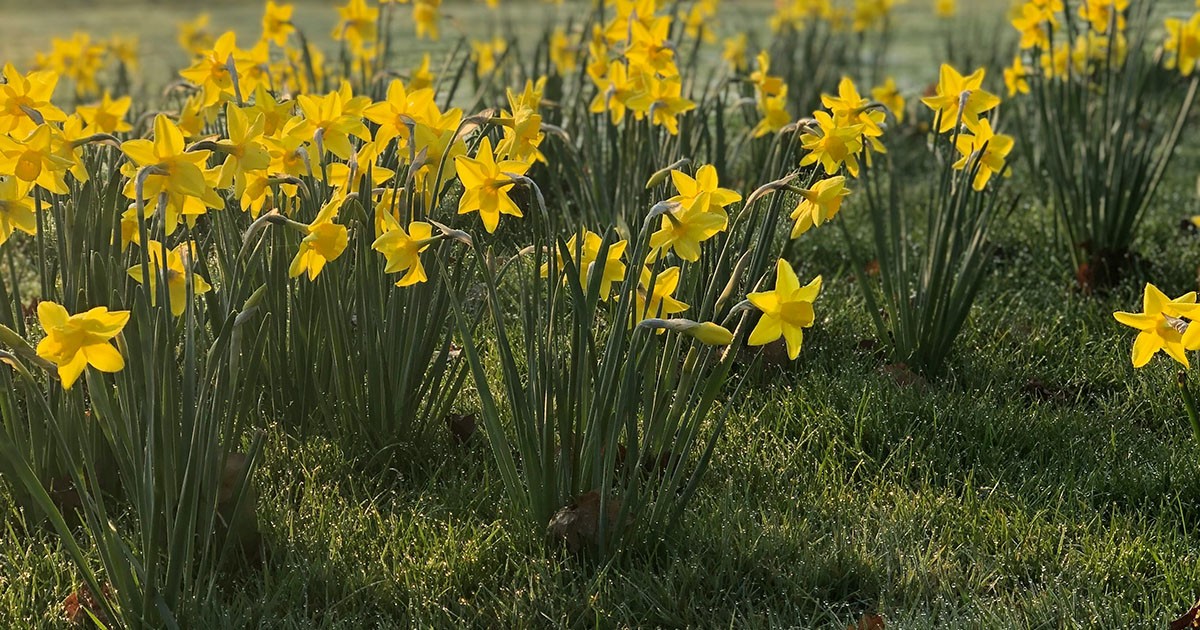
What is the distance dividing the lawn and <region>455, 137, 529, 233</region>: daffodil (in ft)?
0.78

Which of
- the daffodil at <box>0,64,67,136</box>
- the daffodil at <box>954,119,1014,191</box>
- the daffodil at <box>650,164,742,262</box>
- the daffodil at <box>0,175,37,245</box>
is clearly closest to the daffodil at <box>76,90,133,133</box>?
the daffodil at <box>0,64,67,136</box>

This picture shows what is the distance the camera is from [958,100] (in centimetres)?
234

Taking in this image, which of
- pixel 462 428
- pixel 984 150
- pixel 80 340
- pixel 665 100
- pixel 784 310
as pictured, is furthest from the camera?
pixel 665 100

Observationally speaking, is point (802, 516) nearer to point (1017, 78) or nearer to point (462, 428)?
point (462, 428)

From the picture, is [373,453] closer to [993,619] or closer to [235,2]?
[993,619]

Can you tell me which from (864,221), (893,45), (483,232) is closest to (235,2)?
(893,45)

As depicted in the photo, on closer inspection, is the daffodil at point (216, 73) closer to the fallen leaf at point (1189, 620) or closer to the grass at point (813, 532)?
the grass at point (813, 532)

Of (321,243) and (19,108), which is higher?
(19,108)

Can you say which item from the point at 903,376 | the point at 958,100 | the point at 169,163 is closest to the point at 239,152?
the point at 169,163

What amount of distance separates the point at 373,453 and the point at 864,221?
2.39 meters

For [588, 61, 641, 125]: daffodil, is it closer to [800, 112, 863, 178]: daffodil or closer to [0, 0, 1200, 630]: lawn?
[0, 0, 1200, 630]: lawn

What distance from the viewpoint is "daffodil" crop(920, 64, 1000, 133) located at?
2.30 metres

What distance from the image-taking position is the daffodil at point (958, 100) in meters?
2.30

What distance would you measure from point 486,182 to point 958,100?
1074mm
